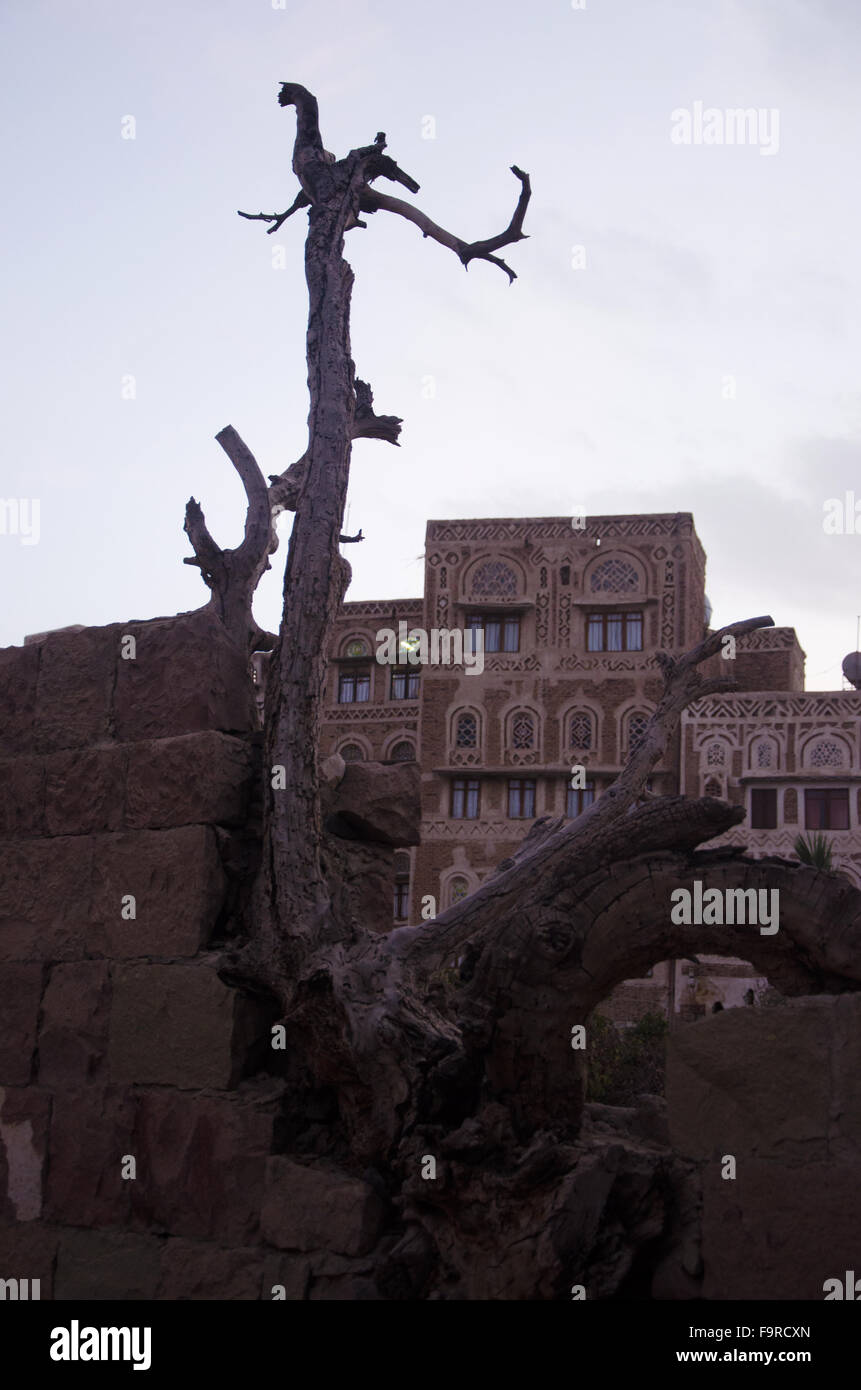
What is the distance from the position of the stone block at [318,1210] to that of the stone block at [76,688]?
1586 mm

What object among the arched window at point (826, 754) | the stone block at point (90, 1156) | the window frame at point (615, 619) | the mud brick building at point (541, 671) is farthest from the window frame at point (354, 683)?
the stone block at point (90, 1156)

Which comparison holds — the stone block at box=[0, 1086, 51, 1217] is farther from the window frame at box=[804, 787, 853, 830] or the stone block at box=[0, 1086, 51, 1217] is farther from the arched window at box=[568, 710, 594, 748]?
the arched window at box=[568, 710, 594, 748]

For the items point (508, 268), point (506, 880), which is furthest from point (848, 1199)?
point (508, 268)

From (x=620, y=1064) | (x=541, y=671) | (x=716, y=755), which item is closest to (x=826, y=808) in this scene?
(x=716, y=755)

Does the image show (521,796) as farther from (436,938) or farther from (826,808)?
(436,938)

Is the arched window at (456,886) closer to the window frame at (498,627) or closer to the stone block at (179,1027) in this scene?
the window frame at (498,627)

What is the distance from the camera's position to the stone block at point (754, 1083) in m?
3.34

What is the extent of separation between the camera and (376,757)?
113 ft

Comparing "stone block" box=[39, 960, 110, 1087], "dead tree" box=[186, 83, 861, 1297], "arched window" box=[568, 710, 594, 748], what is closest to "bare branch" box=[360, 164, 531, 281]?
"dead tree" box=[186, 83, 861, 1297]

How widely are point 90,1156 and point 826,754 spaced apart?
27527 mm

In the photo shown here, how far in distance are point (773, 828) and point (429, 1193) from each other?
27.6 meters

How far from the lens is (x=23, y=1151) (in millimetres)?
4625
